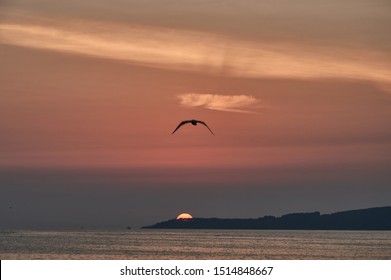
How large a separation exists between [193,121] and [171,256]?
80563mm

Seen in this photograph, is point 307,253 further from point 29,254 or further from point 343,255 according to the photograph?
point 29,254
